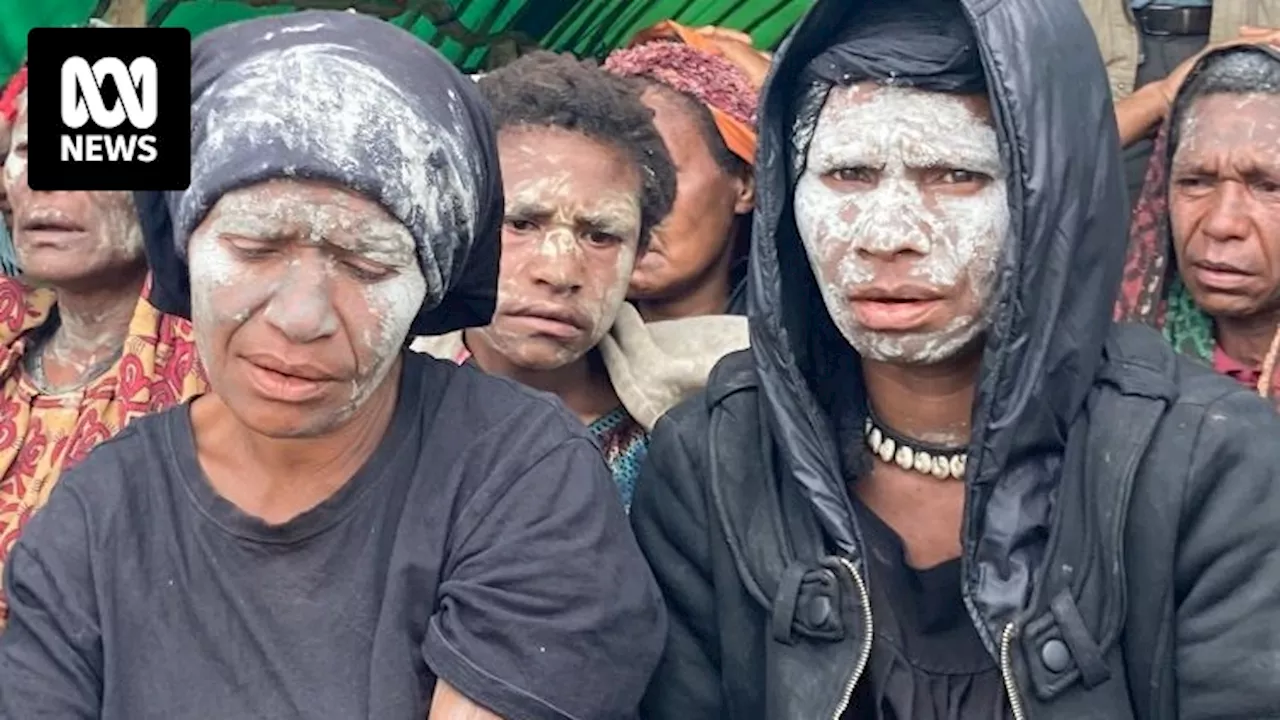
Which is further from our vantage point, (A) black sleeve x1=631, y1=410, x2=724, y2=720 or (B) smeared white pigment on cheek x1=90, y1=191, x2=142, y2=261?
(B) smeared white pigment on cheek x1=90, y1=191, x2=142, y2=261

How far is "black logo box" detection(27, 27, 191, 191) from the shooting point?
210 cm

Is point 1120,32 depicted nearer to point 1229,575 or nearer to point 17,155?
point 1229,575

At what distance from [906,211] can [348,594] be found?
0.78m

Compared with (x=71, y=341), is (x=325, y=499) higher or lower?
higher

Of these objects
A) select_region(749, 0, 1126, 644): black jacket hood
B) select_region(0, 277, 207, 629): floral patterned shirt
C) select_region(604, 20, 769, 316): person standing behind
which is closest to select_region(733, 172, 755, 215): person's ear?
select_region(604, 20, 769, 316): person standing behind

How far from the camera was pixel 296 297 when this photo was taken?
1933mm

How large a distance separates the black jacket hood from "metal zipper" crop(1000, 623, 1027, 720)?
0.02m

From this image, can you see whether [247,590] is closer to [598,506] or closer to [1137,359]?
[598,506]

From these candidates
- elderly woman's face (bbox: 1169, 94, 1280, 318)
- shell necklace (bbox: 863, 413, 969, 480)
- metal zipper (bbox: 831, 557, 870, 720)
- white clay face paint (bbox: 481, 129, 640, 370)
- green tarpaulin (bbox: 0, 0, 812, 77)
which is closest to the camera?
metal zipper (bbox: 831, 557, 870, 720)

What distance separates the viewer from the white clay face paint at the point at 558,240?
2703mm

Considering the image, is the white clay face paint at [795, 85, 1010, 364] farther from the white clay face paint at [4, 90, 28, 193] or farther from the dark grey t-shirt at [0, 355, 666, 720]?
the white clay face paint at [4, 90, 28, 193]

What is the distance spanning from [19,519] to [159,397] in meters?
0.29

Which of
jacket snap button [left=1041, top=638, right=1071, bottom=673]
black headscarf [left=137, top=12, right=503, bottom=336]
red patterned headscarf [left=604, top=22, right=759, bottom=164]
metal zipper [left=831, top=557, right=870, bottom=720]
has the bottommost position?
metal zipper [left=831, top=557, right=870, bottom=720]

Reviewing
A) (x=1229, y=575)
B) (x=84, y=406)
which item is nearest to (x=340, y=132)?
(x=1229, y=575)
